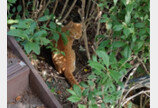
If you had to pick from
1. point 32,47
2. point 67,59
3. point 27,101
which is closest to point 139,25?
point 32,47

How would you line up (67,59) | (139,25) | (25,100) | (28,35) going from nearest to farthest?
1. (139,25)
2. (28,35)
3. (25,100)
4. (67,59)

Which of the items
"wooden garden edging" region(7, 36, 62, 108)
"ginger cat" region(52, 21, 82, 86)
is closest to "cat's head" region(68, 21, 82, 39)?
"ginger cat" region(52, 21, 82, 86)

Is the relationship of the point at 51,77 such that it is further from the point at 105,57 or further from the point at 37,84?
the point at 105,57

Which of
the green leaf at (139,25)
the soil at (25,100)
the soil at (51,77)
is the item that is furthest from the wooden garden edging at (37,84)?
the green leaf at (139,25)

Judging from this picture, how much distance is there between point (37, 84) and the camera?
1.79 m

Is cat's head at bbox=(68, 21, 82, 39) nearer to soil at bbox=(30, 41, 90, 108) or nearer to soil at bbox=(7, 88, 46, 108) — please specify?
soil at bbox=(30, 41, 90, 108)

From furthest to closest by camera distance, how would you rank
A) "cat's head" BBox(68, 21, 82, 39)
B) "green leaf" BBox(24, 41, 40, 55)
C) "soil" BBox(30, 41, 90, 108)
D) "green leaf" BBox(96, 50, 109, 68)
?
"cat's head" BBox(68, 21, 82, 39)
"soil" BBox(30, 41, 90, 108)
"green leaf" BBox(24, 41, 40, 55)
"green leaf" BBox(96, 50, 109, 68)

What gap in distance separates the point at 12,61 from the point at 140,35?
1027mm

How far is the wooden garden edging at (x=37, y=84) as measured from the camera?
67.3 inches

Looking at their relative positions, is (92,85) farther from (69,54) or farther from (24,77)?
(69,54)

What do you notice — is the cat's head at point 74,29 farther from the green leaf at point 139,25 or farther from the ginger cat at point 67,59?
the green leaf at point 139,25

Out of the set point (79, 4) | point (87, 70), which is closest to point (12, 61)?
point (87, 70)

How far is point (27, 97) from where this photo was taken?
1.81 m

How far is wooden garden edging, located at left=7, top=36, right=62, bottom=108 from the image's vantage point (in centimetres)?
171
